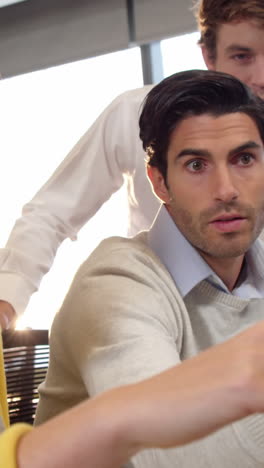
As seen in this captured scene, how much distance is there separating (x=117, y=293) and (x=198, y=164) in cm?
33

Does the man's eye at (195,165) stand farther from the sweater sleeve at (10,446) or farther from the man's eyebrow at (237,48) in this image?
the sweater sleeve at (10,446)

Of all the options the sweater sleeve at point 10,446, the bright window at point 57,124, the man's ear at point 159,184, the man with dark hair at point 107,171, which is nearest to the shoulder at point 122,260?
the man's ear at point 159,184

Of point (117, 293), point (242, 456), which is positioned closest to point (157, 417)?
point (242, 456)

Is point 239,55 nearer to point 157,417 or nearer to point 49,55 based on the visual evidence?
point 157,417

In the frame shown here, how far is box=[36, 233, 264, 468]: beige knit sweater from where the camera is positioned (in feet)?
2.61

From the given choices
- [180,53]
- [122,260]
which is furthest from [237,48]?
[180,53]

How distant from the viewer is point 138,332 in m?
0.98

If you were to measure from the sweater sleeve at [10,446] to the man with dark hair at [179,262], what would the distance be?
1.11ft

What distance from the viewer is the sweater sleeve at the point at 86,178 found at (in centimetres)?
176

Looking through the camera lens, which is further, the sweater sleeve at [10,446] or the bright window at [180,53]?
the bright window at [180,53]

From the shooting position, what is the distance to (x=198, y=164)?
4.31ft

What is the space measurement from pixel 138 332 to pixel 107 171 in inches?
38.2

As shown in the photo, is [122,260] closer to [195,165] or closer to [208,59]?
[195,165]

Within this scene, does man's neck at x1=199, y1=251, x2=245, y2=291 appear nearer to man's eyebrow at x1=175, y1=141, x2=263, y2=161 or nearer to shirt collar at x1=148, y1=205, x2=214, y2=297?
shirt collar at x1=148, y1=205, x2=214, y2=297
